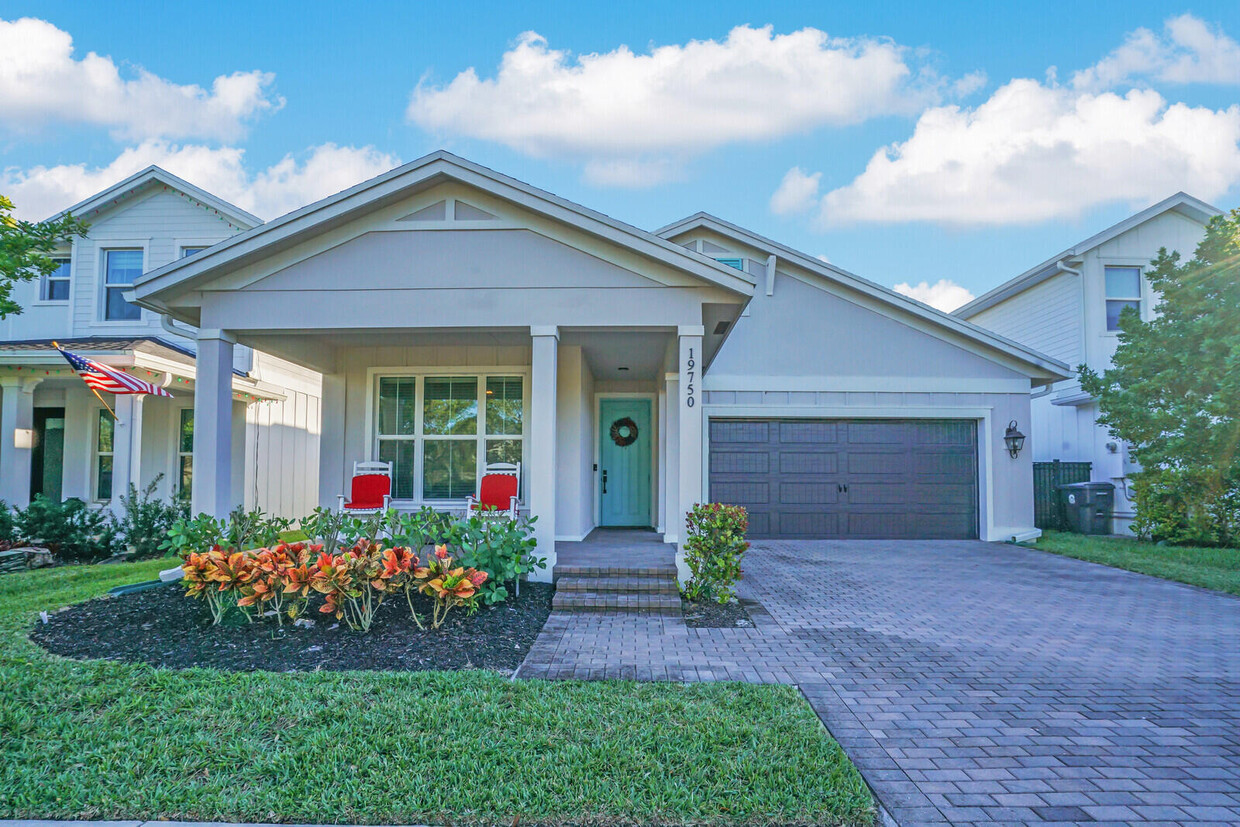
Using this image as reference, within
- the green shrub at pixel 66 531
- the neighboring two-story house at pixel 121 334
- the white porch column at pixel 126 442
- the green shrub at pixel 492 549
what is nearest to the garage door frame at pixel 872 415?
the green shrub at pixel 492 549

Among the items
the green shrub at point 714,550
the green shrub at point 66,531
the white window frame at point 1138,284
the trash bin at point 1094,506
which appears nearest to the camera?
the green shrub at point 714,550

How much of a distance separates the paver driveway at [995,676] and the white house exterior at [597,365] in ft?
6.45

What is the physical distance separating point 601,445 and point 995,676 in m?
8.00

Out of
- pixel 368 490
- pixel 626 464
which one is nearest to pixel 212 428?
pixel 368 490

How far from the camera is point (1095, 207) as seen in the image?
51.0 feet

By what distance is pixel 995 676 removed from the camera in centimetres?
448

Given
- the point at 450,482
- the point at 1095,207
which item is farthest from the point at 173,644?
the point at 1095,207

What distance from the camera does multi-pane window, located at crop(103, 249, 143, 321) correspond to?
39.1 feet

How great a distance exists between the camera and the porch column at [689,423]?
6.90 metres

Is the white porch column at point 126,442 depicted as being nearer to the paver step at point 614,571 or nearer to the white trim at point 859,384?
the paver step at point 614,571

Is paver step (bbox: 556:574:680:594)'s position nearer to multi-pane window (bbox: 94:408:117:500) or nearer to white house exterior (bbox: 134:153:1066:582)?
white house exterior (bbox: 134:153:1066:582)

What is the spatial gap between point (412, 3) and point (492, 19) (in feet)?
3.99

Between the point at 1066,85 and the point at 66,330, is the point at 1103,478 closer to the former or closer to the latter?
the point at 1066,85

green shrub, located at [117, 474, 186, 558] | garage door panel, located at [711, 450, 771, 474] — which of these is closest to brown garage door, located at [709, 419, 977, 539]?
garage door panel, located at [711, 450, 771, 474]
